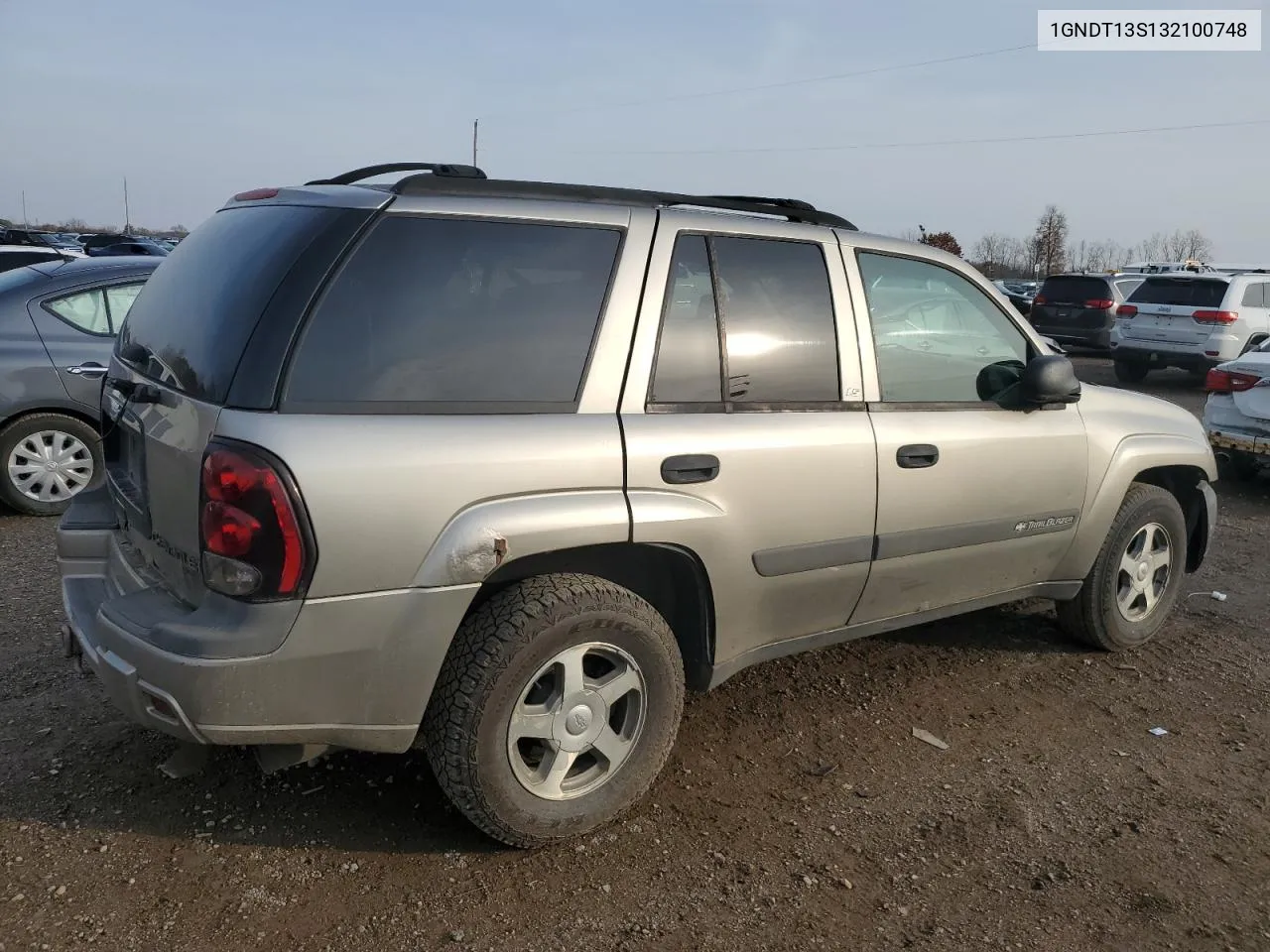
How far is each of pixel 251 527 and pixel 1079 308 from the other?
58.4 feet

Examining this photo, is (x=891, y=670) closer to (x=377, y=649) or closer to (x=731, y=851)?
(x=731, y=851)

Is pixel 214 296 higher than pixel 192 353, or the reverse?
pixel 214 296

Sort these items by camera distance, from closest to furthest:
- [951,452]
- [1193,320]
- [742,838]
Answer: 1. [742,838]
2. [951,452]
3. [1193,320]

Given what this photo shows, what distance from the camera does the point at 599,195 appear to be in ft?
10.1

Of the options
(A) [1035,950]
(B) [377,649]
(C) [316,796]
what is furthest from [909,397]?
(C) [316,796]

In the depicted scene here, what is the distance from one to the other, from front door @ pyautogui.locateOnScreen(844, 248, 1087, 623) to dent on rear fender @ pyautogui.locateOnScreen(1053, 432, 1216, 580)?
0.24ft

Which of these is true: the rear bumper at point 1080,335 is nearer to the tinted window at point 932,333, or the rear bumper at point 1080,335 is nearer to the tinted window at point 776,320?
the tinted window at point 932,333

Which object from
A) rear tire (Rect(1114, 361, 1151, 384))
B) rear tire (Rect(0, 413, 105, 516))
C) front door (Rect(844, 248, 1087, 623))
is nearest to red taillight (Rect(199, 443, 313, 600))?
front door (Rect(844, 248, 1087, 623))

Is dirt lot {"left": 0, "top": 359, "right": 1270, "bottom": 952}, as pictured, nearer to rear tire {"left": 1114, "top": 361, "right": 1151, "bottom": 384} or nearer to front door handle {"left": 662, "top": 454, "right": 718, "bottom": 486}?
front door handle {"left": 662, "top": 454, "right": 718, "bottom": 486}

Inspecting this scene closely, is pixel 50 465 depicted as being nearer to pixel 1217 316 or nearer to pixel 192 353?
pixel 192 353

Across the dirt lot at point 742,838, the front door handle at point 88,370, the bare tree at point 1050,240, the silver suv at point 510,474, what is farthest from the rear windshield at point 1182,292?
the bare tree at point 1050,240

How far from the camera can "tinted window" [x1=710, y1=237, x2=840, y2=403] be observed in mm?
3186

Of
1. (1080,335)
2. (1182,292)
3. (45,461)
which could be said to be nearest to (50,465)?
(45,461)

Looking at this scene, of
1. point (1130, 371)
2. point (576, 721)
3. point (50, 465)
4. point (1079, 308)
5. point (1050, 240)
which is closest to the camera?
point (576, 721)
